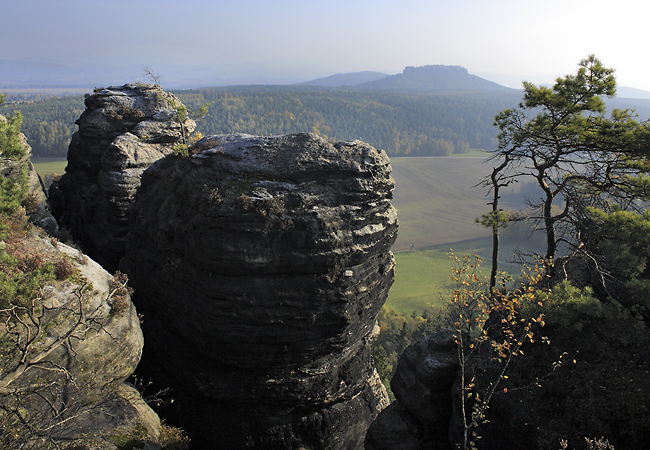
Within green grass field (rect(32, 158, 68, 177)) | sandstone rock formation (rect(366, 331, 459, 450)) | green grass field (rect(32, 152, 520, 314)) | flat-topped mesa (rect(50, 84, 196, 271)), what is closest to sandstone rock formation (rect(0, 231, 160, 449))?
sandstone rock formation (rect(366, 331, 459, 450))

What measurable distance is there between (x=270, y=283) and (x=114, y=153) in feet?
53.3

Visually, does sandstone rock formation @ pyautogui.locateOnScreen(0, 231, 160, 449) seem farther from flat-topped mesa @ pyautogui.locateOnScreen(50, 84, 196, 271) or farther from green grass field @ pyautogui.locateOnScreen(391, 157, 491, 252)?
green grass field @ pyautogui.locateOnScreen(391, 157, 491, 252)

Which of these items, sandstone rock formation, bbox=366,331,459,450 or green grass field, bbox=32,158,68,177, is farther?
green grass field, bbox=32,158,68,177

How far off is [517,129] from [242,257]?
13.6 m

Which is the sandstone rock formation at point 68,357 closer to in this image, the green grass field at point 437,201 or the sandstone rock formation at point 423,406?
the sandstone rock formation at point 423,406

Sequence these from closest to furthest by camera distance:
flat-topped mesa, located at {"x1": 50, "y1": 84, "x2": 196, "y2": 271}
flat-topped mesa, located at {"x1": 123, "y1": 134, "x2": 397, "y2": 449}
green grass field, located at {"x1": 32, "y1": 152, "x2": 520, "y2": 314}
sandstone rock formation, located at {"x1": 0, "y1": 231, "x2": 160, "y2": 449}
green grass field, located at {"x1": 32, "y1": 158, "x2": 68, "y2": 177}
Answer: sandstone rock formation, located at {"x1": 0, "y1": 231, "x2": 160, "y2": 449}
flat-topped mesa, located at {"x1": 123, "y1": 134, "x2": 397, "y2": 449}
flat-topped mesa, located at {"x1": 50, "y1": 84, "x2": 196, "y2": 271}
green grass field, located at {"x1": 32, "y1": 152, "x2": 520, "y2": 314}
green grass field, located at {"x1": 32, "y1": 158, "x2": 68, "y2": 177}

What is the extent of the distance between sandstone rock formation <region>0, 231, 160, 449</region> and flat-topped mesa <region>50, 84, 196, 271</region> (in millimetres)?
10420

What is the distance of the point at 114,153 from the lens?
24.4 m

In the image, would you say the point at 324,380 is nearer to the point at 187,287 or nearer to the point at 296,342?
the point at 296,342

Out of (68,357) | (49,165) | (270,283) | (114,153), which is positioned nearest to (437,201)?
(49,165)

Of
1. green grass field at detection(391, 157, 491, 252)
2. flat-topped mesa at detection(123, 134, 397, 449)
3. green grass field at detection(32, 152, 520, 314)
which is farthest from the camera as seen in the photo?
green grass field at detection(391, 157, 491, 252)

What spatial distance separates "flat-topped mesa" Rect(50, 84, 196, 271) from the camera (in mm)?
24547

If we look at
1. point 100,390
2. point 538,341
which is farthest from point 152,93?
point 538,341

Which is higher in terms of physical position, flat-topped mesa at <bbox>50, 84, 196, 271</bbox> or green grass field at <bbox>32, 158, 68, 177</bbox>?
flat-topped mesa at <bbox>50, 84, 196, 271</bbox>
